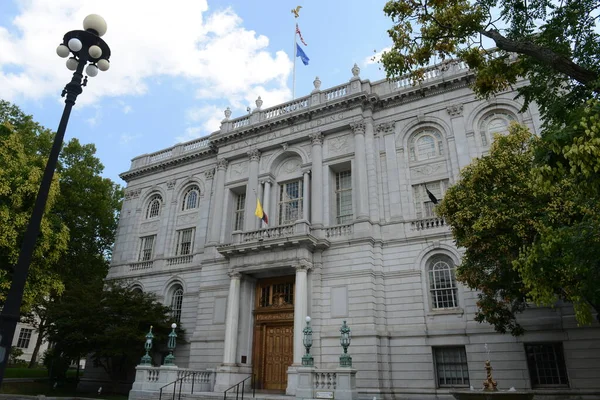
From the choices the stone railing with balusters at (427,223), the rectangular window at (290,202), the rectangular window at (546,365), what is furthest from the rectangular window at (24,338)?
the rectangular window at (546,365)

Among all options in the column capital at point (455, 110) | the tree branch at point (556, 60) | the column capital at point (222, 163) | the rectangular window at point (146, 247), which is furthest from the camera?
the rectangular window at point (146, 247)

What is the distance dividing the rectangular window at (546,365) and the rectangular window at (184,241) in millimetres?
20015

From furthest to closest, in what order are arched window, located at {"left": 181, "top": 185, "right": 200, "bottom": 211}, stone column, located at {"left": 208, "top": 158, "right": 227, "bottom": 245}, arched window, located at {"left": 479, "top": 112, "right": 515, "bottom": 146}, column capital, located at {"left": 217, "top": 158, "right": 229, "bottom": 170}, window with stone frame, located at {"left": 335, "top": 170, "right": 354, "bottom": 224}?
arched window, located at {"left": 181, "top": 185, "right": 200, "bottom": 211}, column capital, located at {"left": 217, "top": 158, "right": 229, "bottom": 170}, stone column, located at {"left": 208, "top": 158, "right": 227, "bottom": 245}, window with stone frame, located at {"left": 335, "top": 170, "right": 354, "bottom": 224}, arched window, located at {"left": 479, "top": 112, "right": 515, "bottom": 146}

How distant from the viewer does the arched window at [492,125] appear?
21.6m

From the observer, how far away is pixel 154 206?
1262 inches

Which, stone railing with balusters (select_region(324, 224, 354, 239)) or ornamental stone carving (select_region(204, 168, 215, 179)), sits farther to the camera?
ornamental stone carving (select_region(204, 168, 215, 179))

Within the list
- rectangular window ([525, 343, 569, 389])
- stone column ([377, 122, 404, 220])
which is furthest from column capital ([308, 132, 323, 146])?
rectangular window ([525, 343, 569, 389])

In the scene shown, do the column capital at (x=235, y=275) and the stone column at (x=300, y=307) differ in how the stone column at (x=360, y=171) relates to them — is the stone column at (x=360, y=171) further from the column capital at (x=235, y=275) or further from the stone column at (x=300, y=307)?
the column capital at (x=235, y=275)

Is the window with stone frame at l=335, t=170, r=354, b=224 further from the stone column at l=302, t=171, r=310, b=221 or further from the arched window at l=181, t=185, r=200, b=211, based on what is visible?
the arched window at l=181, t=185, r=200, b=211

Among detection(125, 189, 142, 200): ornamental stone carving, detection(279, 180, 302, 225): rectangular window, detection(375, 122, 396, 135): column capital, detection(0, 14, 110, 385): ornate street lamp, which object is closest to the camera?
detection(0, 14, 110, 385): ornate street lamp

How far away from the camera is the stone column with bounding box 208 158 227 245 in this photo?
26.3 metres

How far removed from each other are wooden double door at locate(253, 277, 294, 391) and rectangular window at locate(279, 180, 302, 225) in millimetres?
3833

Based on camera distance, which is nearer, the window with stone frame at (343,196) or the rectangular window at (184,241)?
the window with stone frame at (343,196)

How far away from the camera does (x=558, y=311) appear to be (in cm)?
1725
